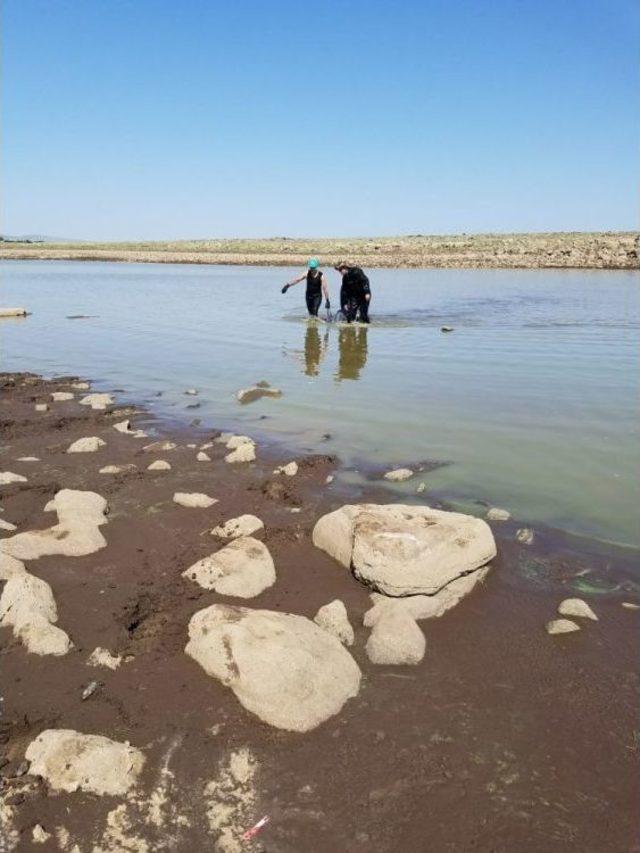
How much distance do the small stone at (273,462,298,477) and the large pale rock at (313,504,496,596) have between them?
165 centimetres

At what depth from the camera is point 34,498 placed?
5809 mm

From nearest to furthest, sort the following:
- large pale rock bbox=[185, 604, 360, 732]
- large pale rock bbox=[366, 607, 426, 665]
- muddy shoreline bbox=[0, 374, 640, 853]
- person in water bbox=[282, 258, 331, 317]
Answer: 1. muddy shoreline bbox=[0, 374, 640, 853]
2. large pale rock bbox=[185, 604, 360, 732]
3. large pale rock bbox=[366, 607, 426, 665]
4. person in water bbox=[282, 258, 331, 317]

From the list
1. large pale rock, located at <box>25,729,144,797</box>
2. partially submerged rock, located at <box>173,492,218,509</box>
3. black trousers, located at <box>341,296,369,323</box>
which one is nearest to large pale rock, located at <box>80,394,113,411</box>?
partially submerged rock, located at <box>173,492,218,509</box>

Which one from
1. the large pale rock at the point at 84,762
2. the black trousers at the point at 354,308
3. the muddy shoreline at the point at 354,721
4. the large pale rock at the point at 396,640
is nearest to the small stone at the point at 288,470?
the muddy shoreline at the point at 354,721

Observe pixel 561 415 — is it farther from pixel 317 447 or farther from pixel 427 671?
pixel 427 671

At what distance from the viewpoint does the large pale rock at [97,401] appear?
9.24 meters

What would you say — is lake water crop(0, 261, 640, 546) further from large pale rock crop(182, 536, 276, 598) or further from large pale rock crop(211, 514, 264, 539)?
large pale rock crop(182, 536, 276, 598)

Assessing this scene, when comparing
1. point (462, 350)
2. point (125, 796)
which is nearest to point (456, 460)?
point (125, 796)

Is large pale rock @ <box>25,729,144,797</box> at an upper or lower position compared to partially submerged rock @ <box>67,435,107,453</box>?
lower

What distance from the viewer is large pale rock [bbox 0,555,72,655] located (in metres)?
3.65

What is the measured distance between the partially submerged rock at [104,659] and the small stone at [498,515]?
10.8 feet

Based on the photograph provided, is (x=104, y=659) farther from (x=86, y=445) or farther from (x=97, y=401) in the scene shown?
(x=97, y=401)

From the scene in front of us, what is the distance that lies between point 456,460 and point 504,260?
52.2 metres

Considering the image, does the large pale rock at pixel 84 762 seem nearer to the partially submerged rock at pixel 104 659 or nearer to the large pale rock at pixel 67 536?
the partially submerged rock at pixel 104 659
